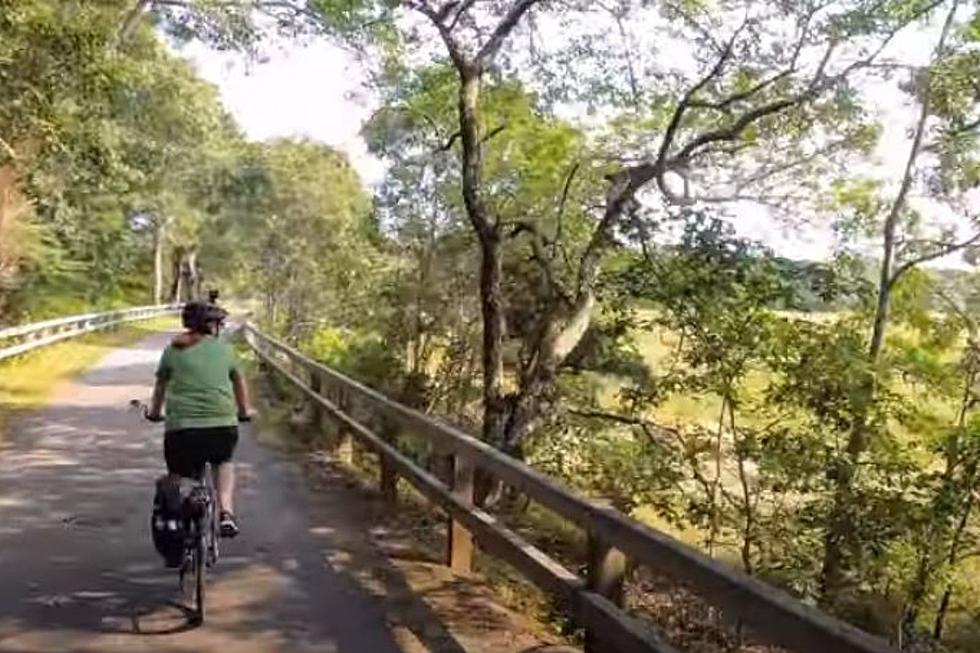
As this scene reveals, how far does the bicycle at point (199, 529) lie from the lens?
6211 mm

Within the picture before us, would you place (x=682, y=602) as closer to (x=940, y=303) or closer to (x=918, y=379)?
(x=918, y=379)

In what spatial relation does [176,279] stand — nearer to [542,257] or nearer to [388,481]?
[542,257]

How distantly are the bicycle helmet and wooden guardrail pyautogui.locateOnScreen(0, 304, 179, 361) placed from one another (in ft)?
46.9

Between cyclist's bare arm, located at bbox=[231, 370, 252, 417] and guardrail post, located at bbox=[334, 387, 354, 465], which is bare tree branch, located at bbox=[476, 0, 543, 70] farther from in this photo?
cyclist's bare arm, located at bbox=[231, 370, 252, 417]

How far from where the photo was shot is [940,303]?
630 inches

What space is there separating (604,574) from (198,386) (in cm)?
274

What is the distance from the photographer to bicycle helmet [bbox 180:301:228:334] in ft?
21.4

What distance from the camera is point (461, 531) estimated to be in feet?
25.6

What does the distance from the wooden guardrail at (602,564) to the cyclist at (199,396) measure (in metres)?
1.58

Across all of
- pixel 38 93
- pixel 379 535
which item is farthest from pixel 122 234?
pixel 379 535

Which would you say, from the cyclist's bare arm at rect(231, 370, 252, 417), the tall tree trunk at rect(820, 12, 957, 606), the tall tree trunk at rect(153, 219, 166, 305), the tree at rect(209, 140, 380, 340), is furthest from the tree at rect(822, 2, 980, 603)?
the tall tree trunk at rect(153, 219, 166, 305)

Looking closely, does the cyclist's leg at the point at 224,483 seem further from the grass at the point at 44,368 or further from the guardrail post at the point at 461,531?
the grass at the point at 44,368

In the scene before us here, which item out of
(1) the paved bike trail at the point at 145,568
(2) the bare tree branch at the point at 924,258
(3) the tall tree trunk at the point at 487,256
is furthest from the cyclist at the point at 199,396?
(2) the bare tree branch at the point at 924,258

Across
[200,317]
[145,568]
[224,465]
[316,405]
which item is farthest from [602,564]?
[316,405]
